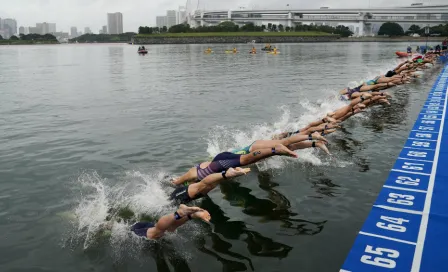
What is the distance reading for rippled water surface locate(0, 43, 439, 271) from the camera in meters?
8.20

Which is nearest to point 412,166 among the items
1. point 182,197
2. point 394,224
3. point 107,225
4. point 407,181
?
point 407,181

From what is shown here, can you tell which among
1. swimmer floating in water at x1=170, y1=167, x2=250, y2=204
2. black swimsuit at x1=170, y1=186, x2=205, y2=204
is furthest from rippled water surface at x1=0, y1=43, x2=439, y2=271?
swimmer floating in water at x1=170, y1=167, x2=250, y2=204

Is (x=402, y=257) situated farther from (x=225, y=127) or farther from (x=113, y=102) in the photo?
(x=113, y=102)

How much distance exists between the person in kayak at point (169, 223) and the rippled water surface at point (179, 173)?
272mm

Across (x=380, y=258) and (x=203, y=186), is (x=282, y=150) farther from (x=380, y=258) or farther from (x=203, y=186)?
(x=380, y=258)

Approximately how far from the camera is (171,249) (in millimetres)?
8281

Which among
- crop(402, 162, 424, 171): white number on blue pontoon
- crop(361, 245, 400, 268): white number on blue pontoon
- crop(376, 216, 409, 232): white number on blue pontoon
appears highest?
crop(402, 162, 424, 171): white number on blue pontoon

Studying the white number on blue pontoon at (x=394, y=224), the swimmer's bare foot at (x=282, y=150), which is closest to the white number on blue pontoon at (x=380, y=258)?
the white number on blue pontoon at (x=394, y=224)

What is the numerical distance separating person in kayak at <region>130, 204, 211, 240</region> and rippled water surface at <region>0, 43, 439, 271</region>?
0.27 meters

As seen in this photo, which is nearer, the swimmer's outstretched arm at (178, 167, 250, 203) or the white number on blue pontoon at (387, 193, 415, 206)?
the swimmer's outstretched arm at (178, 167, 250, 203)

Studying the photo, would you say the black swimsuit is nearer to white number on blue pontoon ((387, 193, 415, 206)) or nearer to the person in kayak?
the person in kayak

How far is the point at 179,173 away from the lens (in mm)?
12844

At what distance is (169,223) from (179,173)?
519cm

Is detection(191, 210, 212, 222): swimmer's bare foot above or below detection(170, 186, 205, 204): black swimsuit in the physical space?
above
